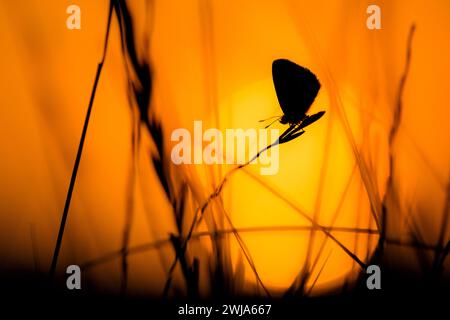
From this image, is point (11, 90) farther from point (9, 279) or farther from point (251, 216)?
point (251, 216)

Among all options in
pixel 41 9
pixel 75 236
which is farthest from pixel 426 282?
pixel 41 9

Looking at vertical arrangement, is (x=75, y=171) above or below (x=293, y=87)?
below

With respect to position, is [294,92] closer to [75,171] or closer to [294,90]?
[294,90]

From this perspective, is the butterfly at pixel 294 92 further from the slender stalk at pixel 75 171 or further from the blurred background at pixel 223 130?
the slender stalk at pixel 75 171

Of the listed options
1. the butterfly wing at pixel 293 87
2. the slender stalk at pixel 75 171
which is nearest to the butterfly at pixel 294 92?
the butterfly wing at pixel 293 87

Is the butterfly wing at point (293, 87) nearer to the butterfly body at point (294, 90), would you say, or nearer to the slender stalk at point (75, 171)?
the butterfly body at point (294, 90)

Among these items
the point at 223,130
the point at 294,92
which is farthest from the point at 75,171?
the point at 294,92
